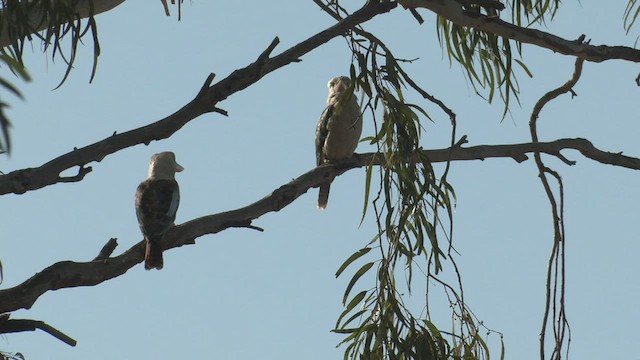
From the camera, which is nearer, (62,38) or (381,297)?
(62,38)

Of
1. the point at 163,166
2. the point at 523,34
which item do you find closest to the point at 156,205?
the point at 163,166

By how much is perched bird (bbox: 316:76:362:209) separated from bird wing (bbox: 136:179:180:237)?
729mm

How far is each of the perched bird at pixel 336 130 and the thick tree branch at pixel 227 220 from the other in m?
1.38

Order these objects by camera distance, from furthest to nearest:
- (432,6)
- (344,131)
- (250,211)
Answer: (344,131), (432,6), (250,211)

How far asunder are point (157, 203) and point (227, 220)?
1.70 meters

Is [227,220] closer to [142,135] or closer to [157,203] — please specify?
[142,135]

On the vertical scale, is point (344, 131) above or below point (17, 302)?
above

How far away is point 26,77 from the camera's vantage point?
1.45 metres

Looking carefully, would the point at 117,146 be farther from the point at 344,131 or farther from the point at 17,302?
the point at 344,131

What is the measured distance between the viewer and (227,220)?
3.62 metres

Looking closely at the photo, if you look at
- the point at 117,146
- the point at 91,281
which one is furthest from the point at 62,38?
the point at 91,281

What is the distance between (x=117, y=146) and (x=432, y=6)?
1.20 meters

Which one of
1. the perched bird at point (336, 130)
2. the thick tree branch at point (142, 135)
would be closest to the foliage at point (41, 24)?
the thick tree branch at point (142, 135)

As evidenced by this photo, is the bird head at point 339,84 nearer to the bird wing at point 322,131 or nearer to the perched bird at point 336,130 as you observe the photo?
the perched bird at point 336,130
